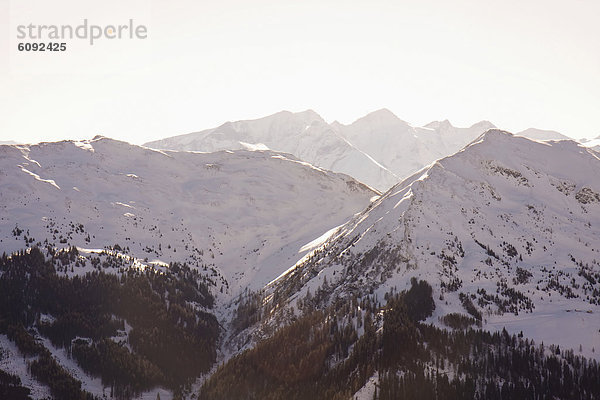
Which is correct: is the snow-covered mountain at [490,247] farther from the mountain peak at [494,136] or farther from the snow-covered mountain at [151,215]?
the snow-covered mountain at [151,215]

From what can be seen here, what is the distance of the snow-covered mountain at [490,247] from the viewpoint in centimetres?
9188

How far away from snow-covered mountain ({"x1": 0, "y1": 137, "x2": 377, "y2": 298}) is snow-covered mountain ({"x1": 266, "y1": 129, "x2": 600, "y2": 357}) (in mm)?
25788

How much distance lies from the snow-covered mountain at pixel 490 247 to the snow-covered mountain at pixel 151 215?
2579cm

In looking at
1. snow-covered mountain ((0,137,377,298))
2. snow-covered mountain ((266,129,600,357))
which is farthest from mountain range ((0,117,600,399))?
snow-covered mountain ((0,137,377,298))

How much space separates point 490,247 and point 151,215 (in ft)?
358

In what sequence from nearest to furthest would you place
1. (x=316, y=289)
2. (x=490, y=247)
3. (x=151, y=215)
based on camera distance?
(x=316, y=289), (x=490, y=247), (x=151, y=215)

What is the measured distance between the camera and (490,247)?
113062mm

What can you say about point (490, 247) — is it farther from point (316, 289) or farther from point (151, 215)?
point (151, 215)

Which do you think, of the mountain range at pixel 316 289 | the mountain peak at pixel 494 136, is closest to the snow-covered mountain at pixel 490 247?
the mountain range at pixel 316 289

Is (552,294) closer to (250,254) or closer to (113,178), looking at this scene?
(250,254)

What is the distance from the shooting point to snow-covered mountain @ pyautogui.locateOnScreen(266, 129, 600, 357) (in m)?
91.9

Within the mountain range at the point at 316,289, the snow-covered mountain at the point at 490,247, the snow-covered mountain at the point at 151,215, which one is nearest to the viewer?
the mountain range at the point at 316,289

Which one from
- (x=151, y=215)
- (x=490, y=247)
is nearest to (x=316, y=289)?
(x=490, y=247)

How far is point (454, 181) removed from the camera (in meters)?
140
